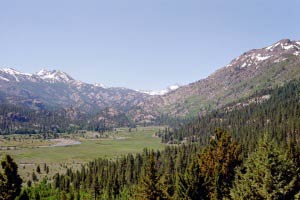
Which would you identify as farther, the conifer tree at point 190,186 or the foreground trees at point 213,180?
the conifer tree at point 190,186

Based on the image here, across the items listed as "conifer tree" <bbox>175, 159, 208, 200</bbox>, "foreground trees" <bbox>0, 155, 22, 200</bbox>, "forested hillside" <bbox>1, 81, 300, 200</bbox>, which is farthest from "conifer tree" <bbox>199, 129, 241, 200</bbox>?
"foreground trees" <bbox>0, 155, 22, 200</bbox>

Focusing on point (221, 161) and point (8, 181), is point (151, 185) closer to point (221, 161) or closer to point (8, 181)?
point (8, 181)

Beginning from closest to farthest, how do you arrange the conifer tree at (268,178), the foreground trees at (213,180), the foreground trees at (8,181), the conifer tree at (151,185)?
the conifer tree at (268,178), the foreground trees at (213,180), the foreground trees at (8,181), the conifer tree at (151,185)

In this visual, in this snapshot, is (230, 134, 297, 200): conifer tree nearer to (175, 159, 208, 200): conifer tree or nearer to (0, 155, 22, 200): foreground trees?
(175, 159, 208, 200): conifer tree

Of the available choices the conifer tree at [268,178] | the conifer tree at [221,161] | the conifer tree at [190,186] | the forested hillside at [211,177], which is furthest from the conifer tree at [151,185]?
the conifer tree at [268,178]

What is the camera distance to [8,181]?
4875 cm

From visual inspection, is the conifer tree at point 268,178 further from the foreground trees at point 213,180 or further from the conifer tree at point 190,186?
the conifer tree at point 190,186

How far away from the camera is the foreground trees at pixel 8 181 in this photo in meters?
48.3

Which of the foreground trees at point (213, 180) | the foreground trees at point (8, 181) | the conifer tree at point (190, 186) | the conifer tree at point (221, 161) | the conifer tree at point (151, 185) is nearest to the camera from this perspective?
the foreground trees at point (213, 180)

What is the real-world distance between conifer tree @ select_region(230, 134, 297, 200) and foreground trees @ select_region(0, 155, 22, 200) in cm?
3009

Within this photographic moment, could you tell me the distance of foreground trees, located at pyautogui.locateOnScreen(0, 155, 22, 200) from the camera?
159 ft

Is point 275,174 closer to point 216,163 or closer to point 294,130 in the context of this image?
point 216,163

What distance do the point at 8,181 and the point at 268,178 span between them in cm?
3430

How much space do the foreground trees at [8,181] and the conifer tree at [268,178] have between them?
3009 centimetres
